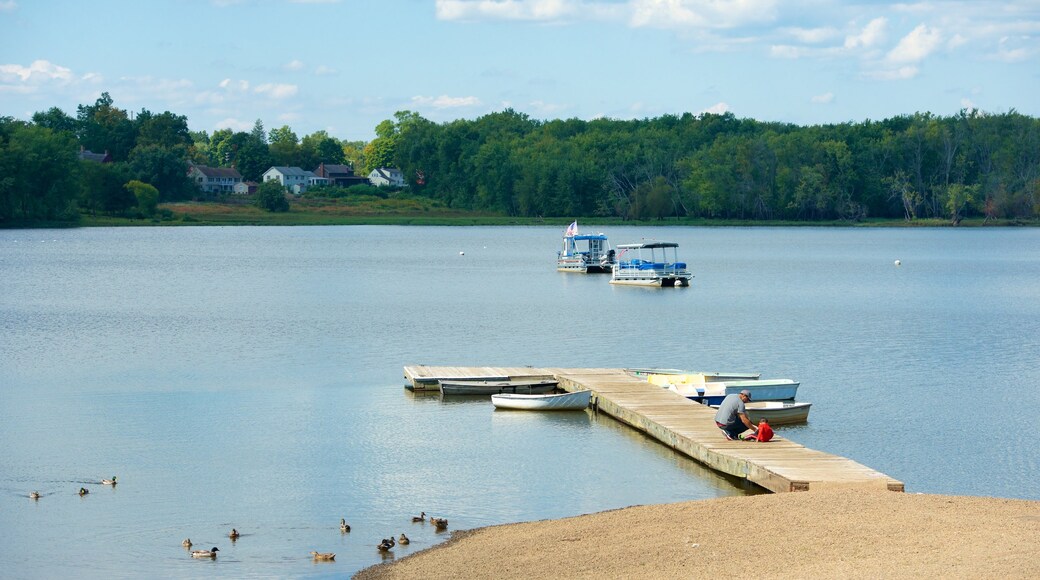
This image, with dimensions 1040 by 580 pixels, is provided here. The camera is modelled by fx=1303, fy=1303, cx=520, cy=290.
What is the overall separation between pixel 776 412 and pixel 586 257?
209ft

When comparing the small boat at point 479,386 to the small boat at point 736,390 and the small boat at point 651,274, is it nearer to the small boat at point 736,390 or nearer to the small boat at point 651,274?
the small boat at point 736,390

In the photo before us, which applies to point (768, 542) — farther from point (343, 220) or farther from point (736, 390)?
point (343, 220)

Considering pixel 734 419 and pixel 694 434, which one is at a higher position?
pixel 734 419

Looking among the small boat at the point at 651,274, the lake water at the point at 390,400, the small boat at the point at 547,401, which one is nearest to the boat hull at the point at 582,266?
the lake water at the point at 390,400

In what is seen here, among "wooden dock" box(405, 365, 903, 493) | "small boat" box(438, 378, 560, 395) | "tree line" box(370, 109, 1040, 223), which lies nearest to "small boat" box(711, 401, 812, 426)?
"wooden dock" box(405, 365, 903, 493)

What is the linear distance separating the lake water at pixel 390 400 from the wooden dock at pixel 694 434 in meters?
0.46

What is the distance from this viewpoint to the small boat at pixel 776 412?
30531 mm

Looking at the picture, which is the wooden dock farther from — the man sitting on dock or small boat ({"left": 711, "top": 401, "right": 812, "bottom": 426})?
small boat ({"left": 711, "top": 401, "right": 812, "bottom": 426})

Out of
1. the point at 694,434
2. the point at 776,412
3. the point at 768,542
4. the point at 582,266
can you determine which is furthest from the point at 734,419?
the point at 582,266

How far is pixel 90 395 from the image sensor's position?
116 ft

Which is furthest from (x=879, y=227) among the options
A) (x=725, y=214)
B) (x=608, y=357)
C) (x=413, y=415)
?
(x=413, y=415)

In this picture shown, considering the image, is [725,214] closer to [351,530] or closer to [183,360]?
[183,360]

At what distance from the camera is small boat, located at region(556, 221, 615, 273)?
93.4m

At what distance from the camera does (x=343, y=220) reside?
189750mm
